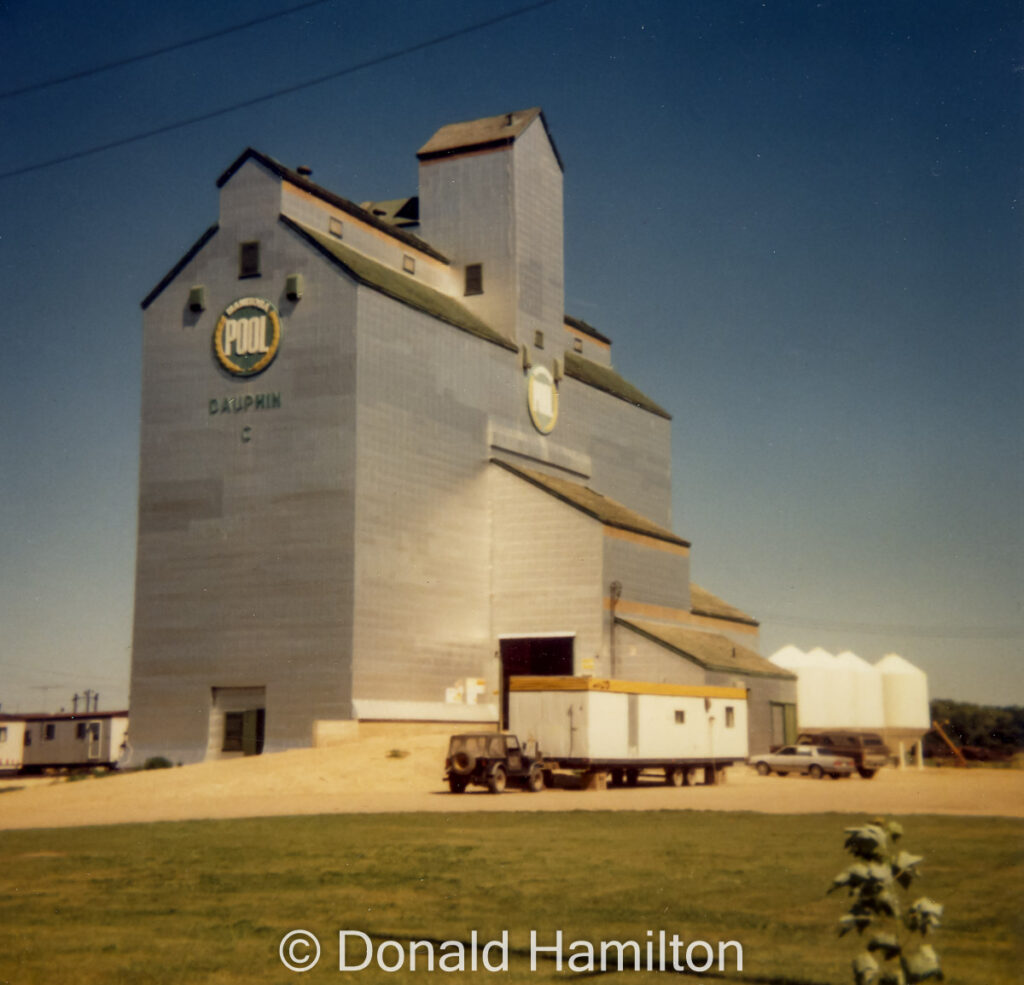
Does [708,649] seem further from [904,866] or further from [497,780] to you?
[904,866]

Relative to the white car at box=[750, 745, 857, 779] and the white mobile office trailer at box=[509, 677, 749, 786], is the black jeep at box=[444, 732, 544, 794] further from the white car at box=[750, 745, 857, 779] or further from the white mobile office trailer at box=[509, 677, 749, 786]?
the white car at box=[750, 745, 857, 779]

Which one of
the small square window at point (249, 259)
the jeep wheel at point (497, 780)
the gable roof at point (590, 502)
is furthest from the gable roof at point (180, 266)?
the jeep wheel at point (497, 780)

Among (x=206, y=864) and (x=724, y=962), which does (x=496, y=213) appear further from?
(x=724, y=962)

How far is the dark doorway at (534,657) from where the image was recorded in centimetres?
6731

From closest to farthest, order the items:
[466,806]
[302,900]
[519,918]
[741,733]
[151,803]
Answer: [519,918]
[302,900]
[466,806]
[151,803]
[741,733]

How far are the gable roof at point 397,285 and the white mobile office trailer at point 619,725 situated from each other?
23243mm

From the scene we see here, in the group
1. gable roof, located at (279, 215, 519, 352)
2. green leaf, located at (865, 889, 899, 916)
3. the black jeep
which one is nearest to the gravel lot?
the black jeep

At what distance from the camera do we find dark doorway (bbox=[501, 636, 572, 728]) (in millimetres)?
67312

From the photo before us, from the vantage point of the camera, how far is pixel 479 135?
75.8 metres

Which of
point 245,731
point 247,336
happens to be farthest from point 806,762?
point 247,336

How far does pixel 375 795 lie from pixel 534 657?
2702 centimetres

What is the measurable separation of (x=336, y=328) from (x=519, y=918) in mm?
45493

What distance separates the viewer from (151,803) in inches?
1647

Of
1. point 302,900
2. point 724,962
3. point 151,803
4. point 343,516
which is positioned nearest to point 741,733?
point 343,516
